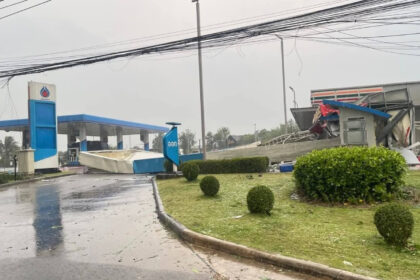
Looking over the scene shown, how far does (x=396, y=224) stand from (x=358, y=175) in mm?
3356

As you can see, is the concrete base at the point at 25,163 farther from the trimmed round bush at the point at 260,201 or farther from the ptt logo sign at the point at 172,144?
the trimmed round bush at the point at 260,201

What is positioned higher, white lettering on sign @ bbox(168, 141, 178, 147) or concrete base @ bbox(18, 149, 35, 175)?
white lettering on sign @ bbox(168, 141, 178, 147)

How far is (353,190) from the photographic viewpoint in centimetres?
866

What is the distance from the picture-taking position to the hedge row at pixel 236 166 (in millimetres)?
17812

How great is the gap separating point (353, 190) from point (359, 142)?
1059cm

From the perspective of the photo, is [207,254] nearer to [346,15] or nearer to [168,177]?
[346,15]

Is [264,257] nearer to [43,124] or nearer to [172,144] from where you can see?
[172,144]

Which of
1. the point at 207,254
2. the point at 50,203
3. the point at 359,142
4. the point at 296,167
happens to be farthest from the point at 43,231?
the point at 359,142

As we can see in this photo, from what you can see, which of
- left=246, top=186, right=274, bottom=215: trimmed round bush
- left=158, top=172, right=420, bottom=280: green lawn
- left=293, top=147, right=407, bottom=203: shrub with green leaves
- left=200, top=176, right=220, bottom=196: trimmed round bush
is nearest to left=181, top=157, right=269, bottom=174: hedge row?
left=158, top=172, right=420, bottom=280: green lawn

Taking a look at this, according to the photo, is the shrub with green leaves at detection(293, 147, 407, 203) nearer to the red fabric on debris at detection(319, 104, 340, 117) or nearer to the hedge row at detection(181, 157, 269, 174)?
the hedge row at detection(181, 157, 269, 174)

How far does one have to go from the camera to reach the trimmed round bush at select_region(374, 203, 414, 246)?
5314 millimetres

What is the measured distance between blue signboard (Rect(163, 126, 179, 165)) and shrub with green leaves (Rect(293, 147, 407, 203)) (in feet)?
36.4

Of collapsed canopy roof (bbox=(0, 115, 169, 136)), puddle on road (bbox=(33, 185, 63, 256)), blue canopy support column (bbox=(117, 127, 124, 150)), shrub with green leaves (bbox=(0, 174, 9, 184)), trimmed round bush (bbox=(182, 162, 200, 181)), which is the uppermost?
collapsed canopy roof (bbox=(0, 115, 169, 136))

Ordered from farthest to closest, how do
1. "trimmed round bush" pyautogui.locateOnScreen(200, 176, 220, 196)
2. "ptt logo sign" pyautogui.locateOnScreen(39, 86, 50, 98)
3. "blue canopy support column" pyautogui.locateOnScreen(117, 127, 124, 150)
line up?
1. "blue canopy support column" pyautogui.locateOnScreen(117, 127, 124, 150)
2. "ptt logo sign" pyautogui.locateOnScreen(39, 86, 50, 98)
3. "trimmed round bush" pyautogui.locateOnScreen(200, 176, 220, 196)
